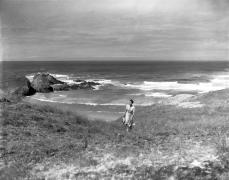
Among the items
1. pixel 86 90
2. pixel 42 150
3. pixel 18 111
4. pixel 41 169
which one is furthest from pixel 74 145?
pixel 86 90

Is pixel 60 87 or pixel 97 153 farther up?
pixel 97 153

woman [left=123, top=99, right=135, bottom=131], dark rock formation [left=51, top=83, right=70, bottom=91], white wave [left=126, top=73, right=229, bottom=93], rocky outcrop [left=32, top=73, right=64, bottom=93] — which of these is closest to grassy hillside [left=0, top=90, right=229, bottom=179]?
woman [left=123, top=99, right=135, bottom=131]

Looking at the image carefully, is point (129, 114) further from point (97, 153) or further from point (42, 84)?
point (42, 84)

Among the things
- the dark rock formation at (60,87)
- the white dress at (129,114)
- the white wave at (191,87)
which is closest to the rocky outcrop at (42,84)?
the dark rock formation at (60,87)

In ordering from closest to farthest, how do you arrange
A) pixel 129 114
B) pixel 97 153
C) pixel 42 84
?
1. pixel 97 153
2. pixel 129 114
3. pixel 42 84

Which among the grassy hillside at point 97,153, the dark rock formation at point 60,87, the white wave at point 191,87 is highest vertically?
→ the grassy hillside at point 97,153

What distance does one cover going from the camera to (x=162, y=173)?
1051 cm

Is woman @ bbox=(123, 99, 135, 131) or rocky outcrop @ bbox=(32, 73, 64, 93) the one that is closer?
woman @ bbox=(123, 99, 135, 131)

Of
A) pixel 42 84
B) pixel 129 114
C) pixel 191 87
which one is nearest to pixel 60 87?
pixel 42 84

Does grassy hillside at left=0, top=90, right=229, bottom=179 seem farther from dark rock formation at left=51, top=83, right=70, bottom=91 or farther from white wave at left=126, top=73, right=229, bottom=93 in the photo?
dark rock formation at left=51, top=83, right=70, bottom=91

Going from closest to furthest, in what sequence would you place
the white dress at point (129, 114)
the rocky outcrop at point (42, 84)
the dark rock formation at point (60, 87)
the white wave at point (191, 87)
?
the white dress at point (129, 114), the rocky outcrop at point (42, 84), the white wave at point (191, 87), the dark rock formation at point (60, 87)

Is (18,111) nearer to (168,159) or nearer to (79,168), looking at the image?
(79,168)

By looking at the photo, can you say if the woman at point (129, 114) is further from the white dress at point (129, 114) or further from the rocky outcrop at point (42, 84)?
the rocky outcrop at point (42, 84)

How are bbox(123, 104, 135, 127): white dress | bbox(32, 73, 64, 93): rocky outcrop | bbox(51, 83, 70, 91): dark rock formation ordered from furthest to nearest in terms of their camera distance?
bbox(51, 83, 70, 91): dark rock formation < bbox(32, 73, 64, 93): rocky outcrop < bbox(123, 104, 135, 127): white dress
